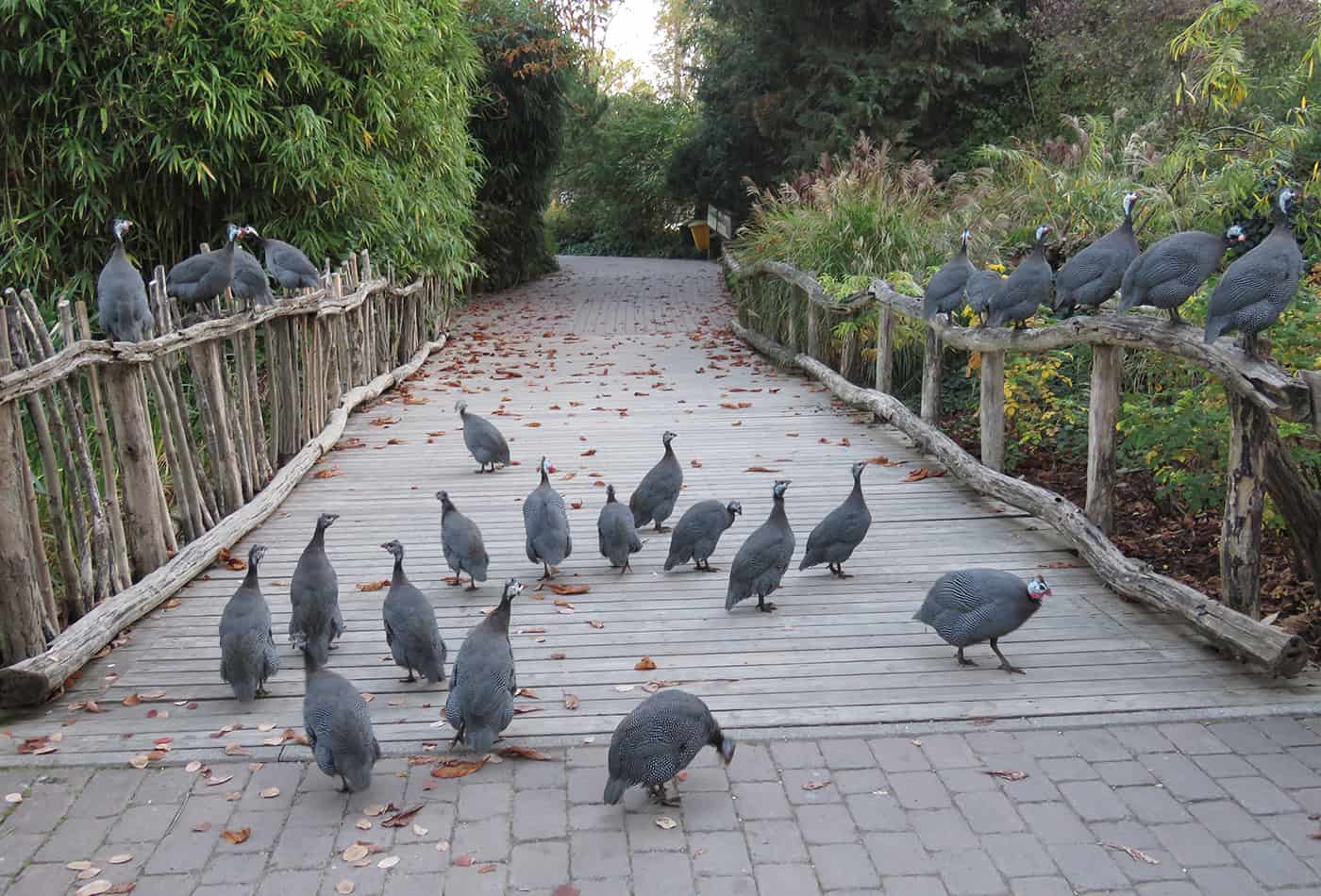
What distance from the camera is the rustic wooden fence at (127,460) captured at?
4062 mm

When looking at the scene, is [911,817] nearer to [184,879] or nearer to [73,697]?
[184,879]

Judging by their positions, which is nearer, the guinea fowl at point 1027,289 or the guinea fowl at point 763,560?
the guinea fowl at point 763,560

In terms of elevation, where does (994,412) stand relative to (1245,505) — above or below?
below

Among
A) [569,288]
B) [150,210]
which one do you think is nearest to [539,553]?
[150,210]

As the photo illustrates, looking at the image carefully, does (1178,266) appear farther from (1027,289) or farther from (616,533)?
(616,533)

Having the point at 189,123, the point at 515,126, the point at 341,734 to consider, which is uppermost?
the point at 515,126

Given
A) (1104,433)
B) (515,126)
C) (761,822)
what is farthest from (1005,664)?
(515,126)

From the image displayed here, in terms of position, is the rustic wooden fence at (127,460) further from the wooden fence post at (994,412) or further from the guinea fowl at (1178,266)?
the guinea fowl at (1178,266)

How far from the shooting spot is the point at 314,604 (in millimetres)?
4242

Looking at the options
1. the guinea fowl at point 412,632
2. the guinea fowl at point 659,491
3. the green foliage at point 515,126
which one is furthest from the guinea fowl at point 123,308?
the green foliage at point 515,126

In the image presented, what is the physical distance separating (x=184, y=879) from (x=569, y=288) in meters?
18.6

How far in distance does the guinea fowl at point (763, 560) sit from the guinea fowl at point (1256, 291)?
1865mm

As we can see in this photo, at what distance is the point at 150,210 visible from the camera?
9414 millimetres

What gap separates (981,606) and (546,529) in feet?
6.83
